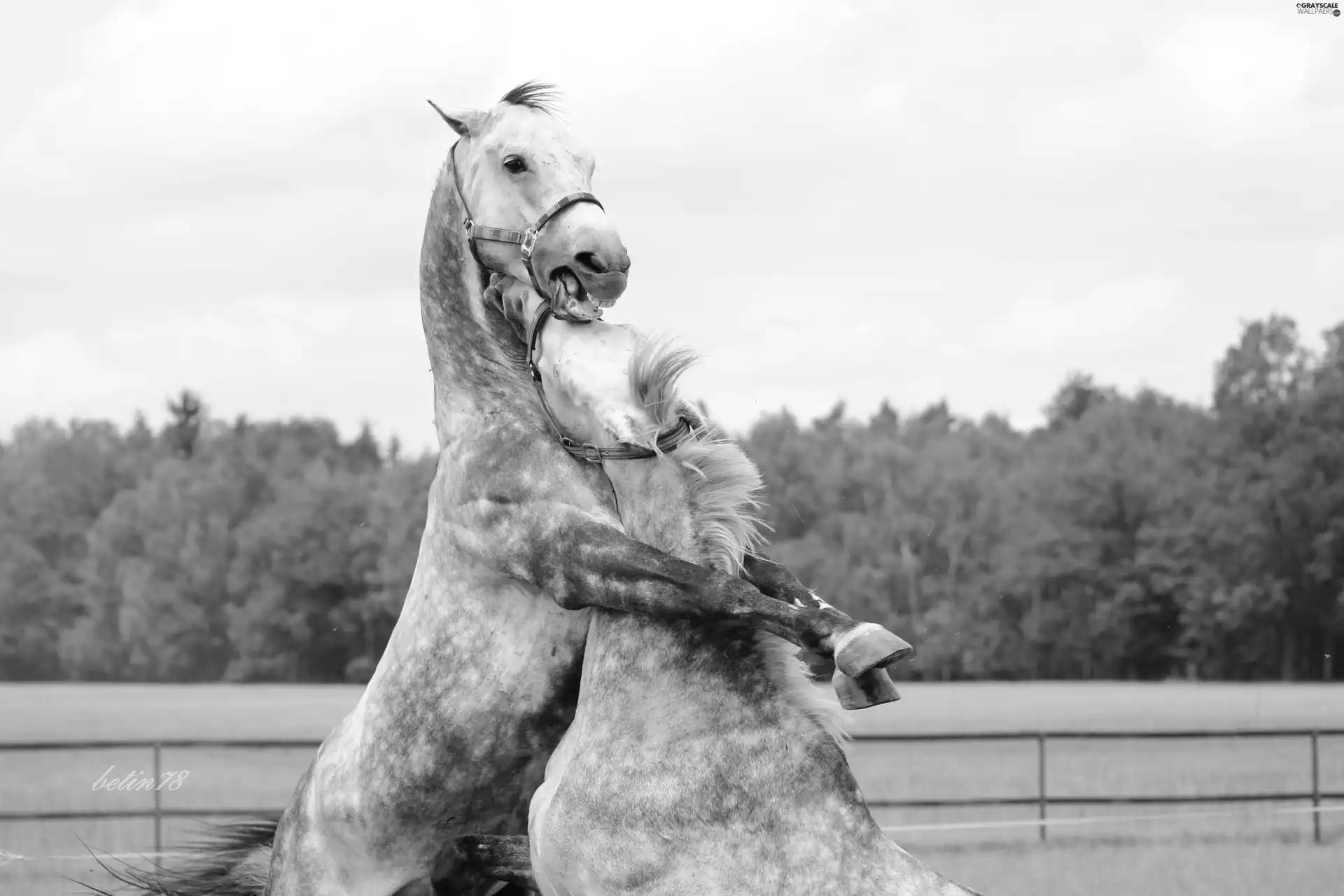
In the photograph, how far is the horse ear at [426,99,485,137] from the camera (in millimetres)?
4070

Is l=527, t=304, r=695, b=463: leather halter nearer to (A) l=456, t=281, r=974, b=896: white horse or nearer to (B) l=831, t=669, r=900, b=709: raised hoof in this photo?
(A) l=456, t=281, r=974, b=896: white horse

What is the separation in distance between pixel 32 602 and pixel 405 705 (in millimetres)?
69764

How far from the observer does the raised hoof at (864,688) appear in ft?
9.61

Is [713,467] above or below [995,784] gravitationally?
above

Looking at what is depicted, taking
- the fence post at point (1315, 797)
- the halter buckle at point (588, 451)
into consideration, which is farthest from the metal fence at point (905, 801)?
the halter buckle at point (588, 451)

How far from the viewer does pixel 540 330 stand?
366 cm

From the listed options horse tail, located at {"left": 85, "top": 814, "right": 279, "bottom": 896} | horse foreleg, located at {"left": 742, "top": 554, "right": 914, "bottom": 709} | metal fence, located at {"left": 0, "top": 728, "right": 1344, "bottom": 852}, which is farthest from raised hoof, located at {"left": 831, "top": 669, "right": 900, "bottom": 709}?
metal fence, located at {"left": 0, "top": 728, "right": 1344, "bottom": 852}

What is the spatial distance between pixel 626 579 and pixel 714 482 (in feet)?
0.98

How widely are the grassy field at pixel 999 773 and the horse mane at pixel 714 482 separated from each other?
24 cm

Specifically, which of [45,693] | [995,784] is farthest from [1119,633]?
[45,693]

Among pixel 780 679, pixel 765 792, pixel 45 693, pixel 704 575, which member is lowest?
pixel 45 693

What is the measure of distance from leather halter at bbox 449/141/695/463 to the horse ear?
0.66 feet

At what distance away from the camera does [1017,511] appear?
58.4 m

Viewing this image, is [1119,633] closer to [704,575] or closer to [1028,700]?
[1028,700]
